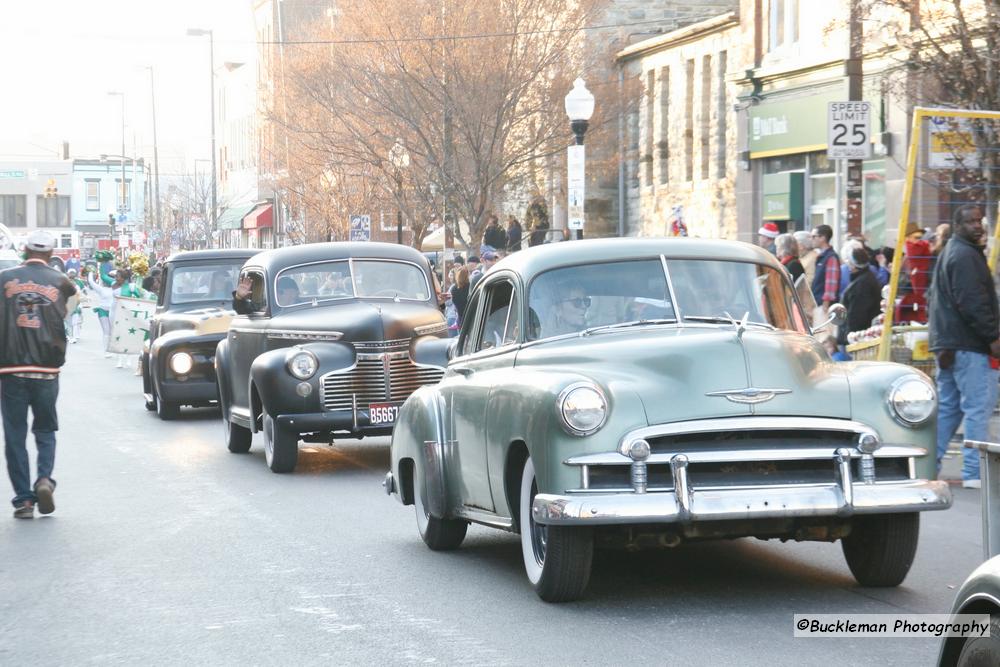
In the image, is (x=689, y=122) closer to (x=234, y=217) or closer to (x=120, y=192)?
(x=234, y=217)

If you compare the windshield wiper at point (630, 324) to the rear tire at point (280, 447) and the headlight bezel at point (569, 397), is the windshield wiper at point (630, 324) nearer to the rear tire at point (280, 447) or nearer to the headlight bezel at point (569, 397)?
the headlight bezel at point (569, 397)

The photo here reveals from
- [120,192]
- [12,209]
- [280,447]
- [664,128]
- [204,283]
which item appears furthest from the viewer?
[120,192]

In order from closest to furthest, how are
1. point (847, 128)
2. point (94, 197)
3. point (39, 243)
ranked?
point (39, 243), point (847, 128), point (94, 197)

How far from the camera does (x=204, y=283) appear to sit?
21.4 m

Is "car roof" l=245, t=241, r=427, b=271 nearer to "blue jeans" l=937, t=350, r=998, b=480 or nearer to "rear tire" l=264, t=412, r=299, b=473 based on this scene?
"rear tire" l=264, t=412, r=299, b=473

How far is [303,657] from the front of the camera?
6.78 meters

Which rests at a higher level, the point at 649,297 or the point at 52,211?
the point at 52,211

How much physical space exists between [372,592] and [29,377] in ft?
13.7

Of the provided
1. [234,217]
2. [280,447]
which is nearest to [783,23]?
[280,447]

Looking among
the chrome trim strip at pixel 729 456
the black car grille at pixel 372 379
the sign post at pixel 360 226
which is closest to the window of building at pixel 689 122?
the sign post at pixel 360 226

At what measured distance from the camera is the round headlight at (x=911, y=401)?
7.59m

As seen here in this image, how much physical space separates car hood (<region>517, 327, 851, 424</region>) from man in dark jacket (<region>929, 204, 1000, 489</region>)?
3.81 meters

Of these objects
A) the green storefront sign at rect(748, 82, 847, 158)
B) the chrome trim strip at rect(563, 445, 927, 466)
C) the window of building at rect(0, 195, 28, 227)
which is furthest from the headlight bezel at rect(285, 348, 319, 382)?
the window of building at rect(0, 195, 28, 227)

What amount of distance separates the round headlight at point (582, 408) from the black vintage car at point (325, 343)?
6647mm
